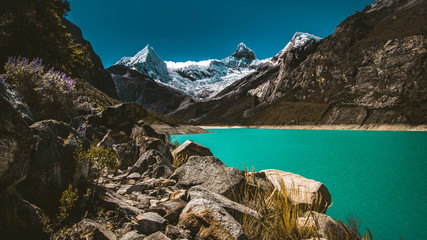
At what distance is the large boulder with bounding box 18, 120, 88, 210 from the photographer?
3.38 meters

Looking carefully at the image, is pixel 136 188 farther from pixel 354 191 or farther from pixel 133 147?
pixel 354 191

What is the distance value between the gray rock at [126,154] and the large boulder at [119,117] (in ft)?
15.7

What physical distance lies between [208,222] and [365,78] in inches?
5475

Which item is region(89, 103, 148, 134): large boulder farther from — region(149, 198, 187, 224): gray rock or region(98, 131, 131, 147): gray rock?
region(149, 198, 187, 224): gray rock

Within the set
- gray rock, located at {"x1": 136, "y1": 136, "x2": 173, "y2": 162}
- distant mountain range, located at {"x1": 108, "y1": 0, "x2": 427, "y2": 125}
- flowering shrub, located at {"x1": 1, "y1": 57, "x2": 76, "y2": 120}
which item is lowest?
gray rock, located at {"x1": 136, "y1": 136, "x2": 173, "y2": 162}

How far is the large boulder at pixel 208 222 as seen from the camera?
3572mm

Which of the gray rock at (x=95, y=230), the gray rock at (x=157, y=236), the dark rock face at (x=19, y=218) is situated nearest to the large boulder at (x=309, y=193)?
the gray rock at (x=157, y=236)

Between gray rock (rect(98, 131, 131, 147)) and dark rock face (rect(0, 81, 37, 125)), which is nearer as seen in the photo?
dark rock face (rect(0, 81, 37, 125))

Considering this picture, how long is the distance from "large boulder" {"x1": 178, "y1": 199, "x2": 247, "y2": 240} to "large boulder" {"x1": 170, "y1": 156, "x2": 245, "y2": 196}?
7.32 ft

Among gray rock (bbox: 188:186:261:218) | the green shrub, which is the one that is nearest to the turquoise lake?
gray rock (bbox: 188:186:261:218)

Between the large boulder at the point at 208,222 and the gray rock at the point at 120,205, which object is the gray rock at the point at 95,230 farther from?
the large boulder at the point at 208,222

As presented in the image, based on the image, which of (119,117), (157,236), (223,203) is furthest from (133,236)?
(119,117)

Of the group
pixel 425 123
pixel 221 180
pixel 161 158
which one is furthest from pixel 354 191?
pixel 425 123

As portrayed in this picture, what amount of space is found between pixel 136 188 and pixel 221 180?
2.58m
